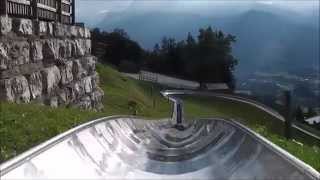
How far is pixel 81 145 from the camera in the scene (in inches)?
347

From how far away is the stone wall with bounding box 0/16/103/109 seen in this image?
11.1m

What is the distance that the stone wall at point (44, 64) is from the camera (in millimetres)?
11102

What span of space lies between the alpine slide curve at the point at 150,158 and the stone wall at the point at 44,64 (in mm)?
1529

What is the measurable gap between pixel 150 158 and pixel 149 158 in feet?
0.06

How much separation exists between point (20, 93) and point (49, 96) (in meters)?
2.24

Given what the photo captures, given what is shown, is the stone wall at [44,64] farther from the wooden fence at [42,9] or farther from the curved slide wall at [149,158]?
the curved slide wall at [149,158]

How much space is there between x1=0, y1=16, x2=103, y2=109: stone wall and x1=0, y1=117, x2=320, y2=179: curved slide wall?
1541 millimetres

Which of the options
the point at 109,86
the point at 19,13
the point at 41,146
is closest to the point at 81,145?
the point at 41,146

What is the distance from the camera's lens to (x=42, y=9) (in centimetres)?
1446

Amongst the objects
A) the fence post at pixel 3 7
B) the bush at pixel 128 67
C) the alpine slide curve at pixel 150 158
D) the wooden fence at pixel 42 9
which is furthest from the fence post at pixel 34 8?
the bush at pixel 128 67

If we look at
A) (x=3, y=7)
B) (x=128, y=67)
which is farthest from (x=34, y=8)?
(x=128, y=67)

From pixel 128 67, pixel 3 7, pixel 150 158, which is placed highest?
pixel 3 7

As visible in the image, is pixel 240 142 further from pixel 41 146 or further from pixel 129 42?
pixel 129 42

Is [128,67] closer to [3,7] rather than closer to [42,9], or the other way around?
[42,9]
